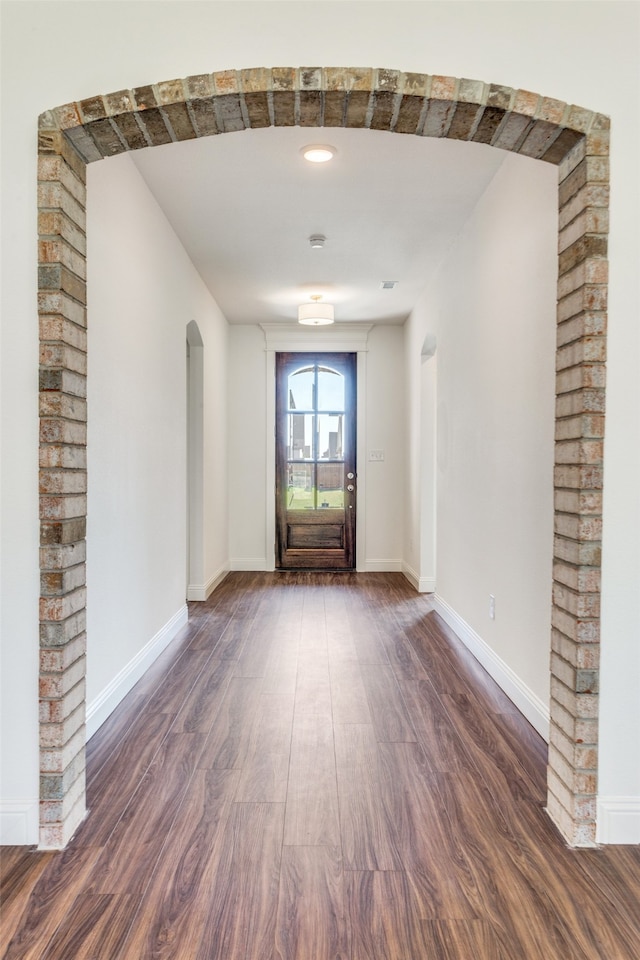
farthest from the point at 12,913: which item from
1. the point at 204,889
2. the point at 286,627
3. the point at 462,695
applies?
the point at 286,627

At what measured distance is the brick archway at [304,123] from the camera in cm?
174

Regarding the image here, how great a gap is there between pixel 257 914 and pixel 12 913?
23.8 inches

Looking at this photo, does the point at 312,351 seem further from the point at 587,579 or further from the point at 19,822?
the point at 19,822

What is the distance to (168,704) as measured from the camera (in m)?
2.89

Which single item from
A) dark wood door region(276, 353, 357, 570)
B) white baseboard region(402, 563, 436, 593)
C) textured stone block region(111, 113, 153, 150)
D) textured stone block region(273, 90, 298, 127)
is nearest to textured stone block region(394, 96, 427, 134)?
textured stone block region(273, 90, 298, 127)

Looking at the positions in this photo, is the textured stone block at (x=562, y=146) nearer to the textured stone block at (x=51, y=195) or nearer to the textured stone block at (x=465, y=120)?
the textured stone block at (x=465, y=120)

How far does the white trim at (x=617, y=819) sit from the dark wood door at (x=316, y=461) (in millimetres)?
4816

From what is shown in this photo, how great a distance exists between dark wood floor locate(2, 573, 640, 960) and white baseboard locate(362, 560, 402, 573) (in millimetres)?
3341

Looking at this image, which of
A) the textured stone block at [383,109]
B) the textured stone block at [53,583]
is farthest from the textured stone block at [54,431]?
the textured stone block at [383,109]

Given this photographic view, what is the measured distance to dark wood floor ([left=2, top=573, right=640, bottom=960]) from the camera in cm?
146

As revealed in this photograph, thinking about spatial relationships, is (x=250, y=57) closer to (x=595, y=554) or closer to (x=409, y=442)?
(x=595, y=554)

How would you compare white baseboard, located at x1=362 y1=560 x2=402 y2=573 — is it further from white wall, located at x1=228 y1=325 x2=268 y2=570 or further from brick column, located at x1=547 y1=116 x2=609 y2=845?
brick column, located at x1=547 y1=116 x2=609 y2=845

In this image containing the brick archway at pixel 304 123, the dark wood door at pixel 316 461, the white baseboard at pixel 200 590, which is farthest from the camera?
the dark wood door at pixel 316 461

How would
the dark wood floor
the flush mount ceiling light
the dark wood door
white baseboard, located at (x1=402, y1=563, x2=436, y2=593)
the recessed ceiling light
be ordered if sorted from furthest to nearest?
1. the dark wood door
2. white baseboard, located at (x1=402, y1=563, x2=436, y2=593)
3. the flush mount ceiling light
4. the recessed ceiling light
5. the dark wood floor
